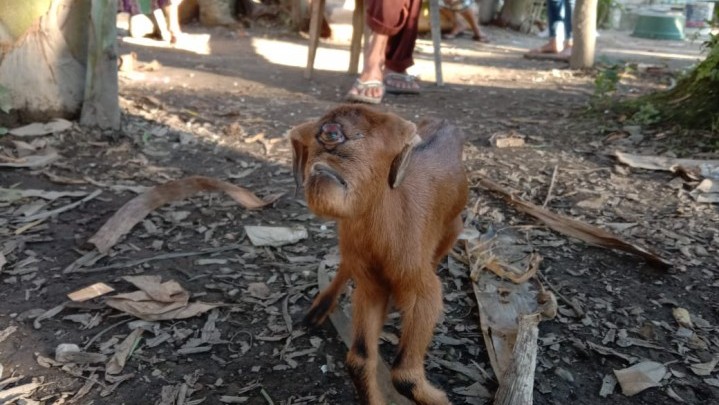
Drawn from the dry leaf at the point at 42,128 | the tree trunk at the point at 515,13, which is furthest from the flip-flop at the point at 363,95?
the tree trunk at the point at 515,13

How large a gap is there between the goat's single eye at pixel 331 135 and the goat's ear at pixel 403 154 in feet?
0.59

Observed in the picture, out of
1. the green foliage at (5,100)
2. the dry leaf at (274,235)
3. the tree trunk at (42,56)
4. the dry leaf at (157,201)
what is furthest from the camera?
the tree trunk at (42,56)

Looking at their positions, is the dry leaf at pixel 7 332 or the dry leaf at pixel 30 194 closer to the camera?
the dry leaf at pixel 7 332

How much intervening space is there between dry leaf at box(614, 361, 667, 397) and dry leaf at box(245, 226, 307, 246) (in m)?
1.54

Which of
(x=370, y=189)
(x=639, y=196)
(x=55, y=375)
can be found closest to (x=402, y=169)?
(x=370, y=189)

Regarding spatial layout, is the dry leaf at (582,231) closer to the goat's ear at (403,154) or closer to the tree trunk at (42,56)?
the goat's ear at (403,154)

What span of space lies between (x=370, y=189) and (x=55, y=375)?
1.28 meters

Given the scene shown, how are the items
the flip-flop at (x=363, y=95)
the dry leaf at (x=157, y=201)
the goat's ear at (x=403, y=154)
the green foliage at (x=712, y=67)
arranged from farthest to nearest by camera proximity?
the flip-flop at (x=363, y=95) < the green foliage at (x=712, y=67) < the dry leaf at (x=157, y=201) < the goat's ear at (x=403, y=154)

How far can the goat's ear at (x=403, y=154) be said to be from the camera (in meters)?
1.64

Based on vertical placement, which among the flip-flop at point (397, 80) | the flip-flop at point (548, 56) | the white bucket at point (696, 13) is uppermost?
the white bucket at point (696, 13)

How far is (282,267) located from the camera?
110 inches

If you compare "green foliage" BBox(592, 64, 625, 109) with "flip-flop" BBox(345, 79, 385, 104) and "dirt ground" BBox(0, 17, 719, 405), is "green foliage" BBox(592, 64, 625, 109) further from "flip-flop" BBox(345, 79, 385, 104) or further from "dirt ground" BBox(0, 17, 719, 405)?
"flip-flop" BBox(345, 79, 385, 104)

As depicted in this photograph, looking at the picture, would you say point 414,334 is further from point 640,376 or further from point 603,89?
point 603,89

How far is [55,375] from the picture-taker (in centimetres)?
207
